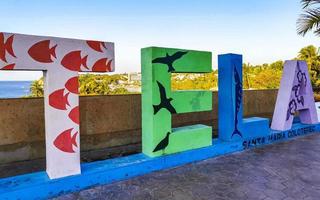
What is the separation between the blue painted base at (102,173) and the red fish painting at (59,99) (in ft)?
2.94

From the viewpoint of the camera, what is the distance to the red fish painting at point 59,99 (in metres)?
2.99

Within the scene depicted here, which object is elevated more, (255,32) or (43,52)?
(255,32)

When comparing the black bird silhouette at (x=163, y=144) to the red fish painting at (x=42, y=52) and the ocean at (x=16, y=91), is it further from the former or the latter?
the ocean at (x=16, y=91)

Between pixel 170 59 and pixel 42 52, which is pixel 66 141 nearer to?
pixel 42 52

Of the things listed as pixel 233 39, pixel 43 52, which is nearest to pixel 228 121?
pixel 43 52

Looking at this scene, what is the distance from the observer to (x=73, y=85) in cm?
315

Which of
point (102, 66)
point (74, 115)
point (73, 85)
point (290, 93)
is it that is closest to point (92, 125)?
point (74, 115)

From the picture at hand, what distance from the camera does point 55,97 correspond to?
3010 mm

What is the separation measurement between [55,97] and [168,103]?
1715 millimetres

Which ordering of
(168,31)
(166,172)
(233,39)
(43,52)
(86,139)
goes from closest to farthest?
(43,52) < (166,172) < (86,139) < (168,31) < (233,39)

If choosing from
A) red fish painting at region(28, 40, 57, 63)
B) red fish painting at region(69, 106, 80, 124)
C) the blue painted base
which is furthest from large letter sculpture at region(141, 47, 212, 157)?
red fish painting at region(28, 40, 57, 63)

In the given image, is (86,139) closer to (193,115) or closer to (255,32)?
(193,115)

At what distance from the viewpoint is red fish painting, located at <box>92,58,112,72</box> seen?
128 inches

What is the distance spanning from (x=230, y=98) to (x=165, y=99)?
1516 millimetres
